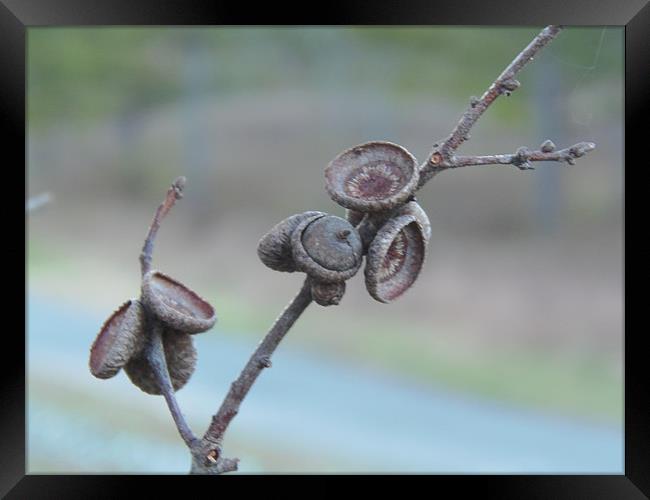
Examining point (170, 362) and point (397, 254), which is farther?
point (170, 362)

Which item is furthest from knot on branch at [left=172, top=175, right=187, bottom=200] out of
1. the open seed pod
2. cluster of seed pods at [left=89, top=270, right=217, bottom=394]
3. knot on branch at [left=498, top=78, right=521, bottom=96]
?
knot on branch at [left=498, top=78, right=521, bottom=96]

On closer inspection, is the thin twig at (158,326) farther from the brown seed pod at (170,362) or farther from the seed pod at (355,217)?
the seed pod at (355,217)

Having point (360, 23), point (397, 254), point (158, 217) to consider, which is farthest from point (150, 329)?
point (360, 23)

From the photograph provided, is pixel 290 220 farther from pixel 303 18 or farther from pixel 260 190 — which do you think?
pixel 260 190

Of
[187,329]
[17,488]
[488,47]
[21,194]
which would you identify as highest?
[488,47]

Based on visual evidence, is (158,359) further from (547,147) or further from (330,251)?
(547,147)

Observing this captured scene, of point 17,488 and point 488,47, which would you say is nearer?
point 17,488

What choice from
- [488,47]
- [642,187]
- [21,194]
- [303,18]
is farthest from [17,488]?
[488,47]
